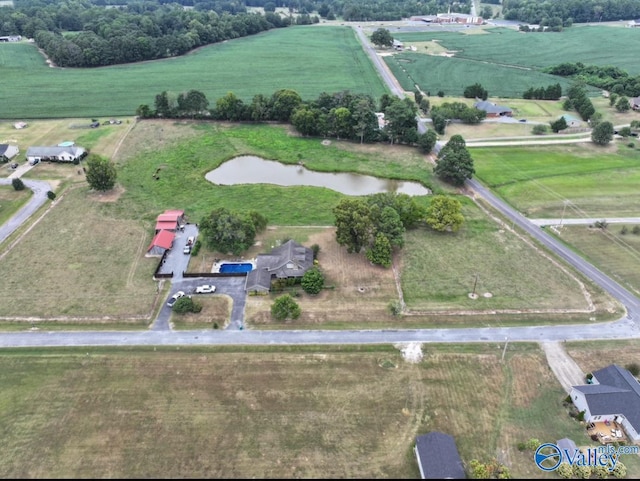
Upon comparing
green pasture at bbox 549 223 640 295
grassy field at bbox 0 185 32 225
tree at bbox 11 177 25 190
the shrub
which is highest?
tree at bbox 11 177 25 190

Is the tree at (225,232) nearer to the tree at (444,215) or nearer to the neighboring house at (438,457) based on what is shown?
the tree at (444,215)

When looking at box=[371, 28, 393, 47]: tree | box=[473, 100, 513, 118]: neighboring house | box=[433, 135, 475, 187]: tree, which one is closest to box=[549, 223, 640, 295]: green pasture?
box=[433, 135, 475, 187]: tree

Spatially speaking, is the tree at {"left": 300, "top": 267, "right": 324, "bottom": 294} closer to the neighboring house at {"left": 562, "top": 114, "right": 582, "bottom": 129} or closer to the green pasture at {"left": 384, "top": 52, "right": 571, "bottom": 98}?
the neighboring house at {"left": 562, "top": 114, "right": 582, "bottom": 129}

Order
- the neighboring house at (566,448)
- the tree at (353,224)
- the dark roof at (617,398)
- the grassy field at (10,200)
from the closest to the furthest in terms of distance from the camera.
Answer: the neighboring house at (566,448) → the dark roof at (617,398) → the tree at (353,224) → the grassy field at (10,200)

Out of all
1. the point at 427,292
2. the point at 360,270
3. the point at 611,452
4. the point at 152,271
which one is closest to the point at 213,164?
the point at 152,271

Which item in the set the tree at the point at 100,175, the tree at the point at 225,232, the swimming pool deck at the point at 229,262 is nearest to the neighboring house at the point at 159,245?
the tree at the point at 225,232
